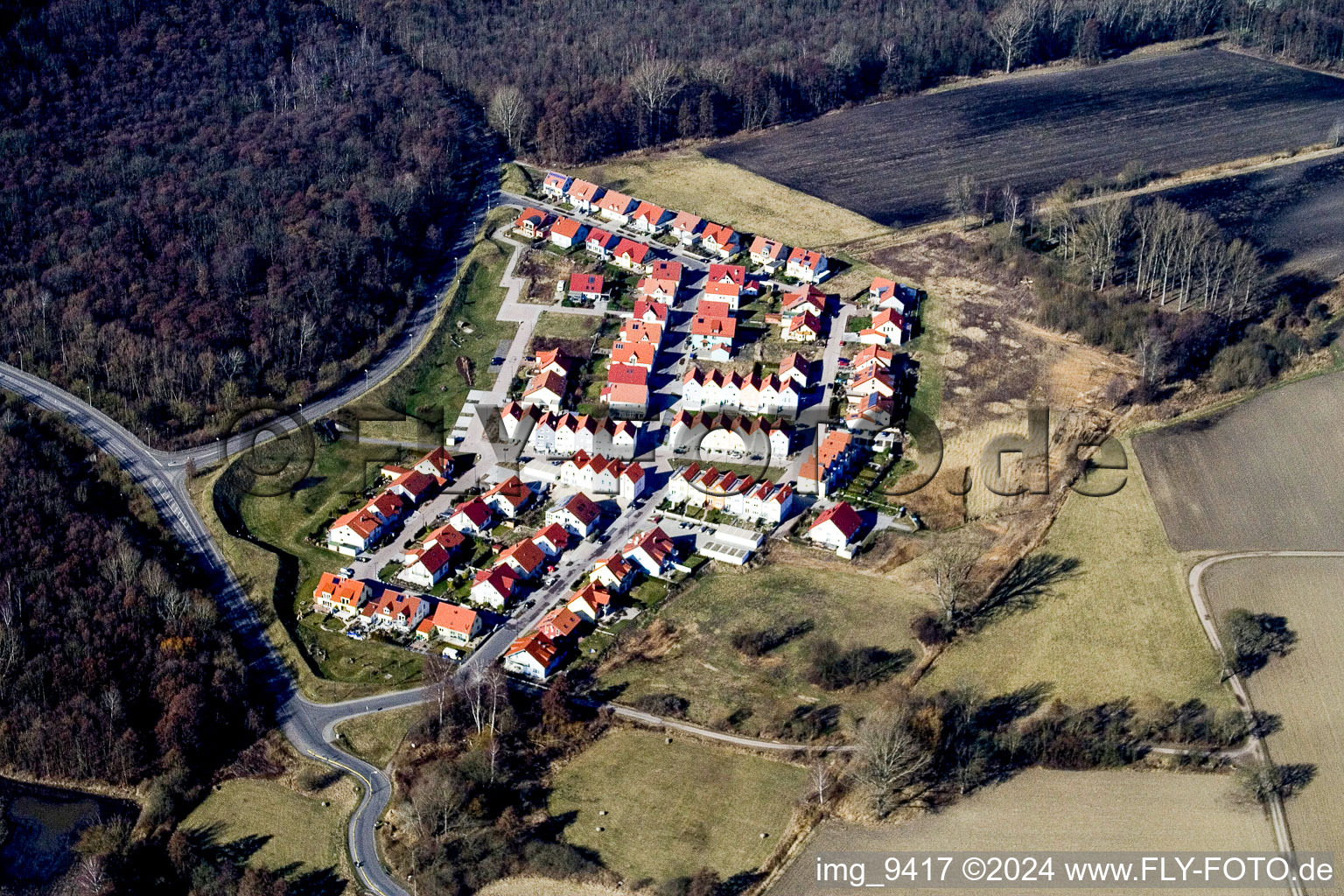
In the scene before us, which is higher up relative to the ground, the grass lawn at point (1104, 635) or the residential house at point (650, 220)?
the residential house at point (650, 220)

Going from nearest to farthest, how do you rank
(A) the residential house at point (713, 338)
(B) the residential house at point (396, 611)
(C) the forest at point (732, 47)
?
(B) the residential house at point (396, 611)
(A) the residential house at point (713, 338)
(C) the forest at point (732, 47)

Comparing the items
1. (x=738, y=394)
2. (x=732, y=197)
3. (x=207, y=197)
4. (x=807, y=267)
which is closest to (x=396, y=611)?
(x=738, y=394)

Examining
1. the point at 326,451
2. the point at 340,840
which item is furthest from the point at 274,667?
the point at 326,451

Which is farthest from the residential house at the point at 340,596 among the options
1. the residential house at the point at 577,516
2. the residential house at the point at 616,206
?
the residential house at the point at 616,206

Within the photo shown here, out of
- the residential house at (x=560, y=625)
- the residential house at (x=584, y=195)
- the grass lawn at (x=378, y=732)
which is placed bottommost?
the grass lawn at (x=378, y=732)

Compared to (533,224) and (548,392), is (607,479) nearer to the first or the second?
(548,392)

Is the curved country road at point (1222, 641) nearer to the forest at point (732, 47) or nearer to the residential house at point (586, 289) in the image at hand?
the residential house at point (586, 289)
